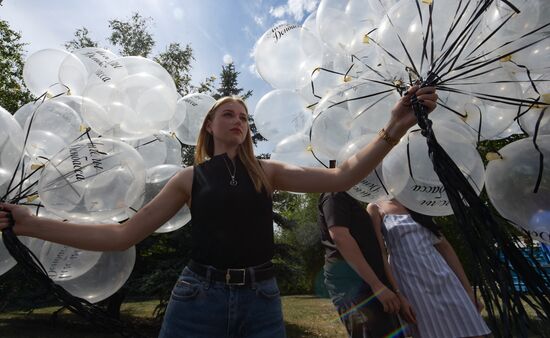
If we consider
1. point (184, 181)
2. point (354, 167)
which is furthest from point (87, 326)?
point (354, 167)

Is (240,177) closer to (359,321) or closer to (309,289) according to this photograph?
(359,321)

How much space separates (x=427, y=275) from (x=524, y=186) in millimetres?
798

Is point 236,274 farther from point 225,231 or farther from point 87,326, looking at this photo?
point 87,326

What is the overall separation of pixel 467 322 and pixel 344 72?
160 cm

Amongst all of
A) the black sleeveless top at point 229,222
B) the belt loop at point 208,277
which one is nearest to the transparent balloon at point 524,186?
the black sleeveless top at point 229,222

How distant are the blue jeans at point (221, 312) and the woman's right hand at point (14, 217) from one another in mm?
625

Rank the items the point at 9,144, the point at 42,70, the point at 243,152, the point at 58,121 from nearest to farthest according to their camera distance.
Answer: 1. the point at 243,152
2. the point at 9,144
3. the point at 58,121
4. the point at 42,70

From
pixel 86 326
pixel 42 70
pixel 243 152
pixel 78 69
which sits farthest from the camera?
pixel 86 326

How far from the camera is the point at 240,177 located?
1.54 m

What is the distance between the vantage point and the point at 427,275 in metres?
1.98

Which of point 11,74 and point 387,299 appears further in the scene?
point 11,74

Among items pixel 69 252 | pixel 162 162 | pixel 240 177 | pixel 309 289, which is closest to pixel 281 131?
pixel 162 162

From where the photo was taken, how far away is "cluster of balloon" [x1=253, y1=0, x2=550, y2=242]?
1441mm

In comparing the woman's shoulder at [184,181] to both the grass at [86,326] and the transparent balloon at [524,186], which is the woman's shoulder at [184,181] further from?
the grass at [86,326]
